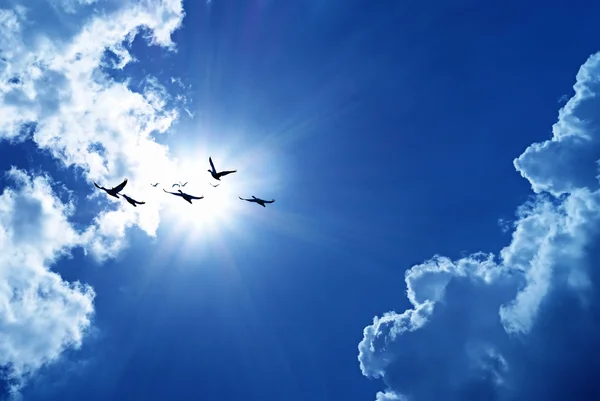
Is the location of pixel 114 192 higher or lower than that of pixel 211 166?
lower

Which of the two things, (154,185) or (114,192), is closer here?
(114,192)

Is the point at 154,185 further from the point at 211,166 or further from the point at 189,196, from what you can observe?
the point at 211,166

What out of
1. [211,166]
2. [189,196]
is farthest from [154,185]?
[211,166]

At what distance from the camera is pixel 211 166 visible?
43062 mm

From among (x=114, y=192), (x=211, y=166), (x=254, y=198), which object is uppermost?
(x=254, y=198)

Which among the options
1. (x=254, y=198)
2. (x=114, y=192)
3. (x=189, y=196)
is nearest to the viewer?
(x=114, y=192)

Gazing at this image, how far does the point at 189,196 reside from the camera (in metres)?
47.3

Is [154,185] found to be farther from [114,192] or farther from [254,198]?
[254,198]

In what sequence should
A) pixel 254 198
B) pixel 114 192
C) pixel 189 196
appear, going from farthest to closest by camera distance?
pixel 254 198, pixel 189 196, pixel 114 192

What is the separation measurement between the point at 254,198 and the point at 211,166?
31.4 ft

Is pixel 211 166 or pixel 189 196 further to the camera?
pixel 189 196

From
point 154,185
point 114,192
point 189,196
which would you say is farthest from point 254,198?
point 114,192

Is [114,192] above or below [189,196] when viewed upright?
below

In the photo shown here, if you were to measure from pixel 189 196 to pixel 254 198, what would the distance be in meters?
8.00
